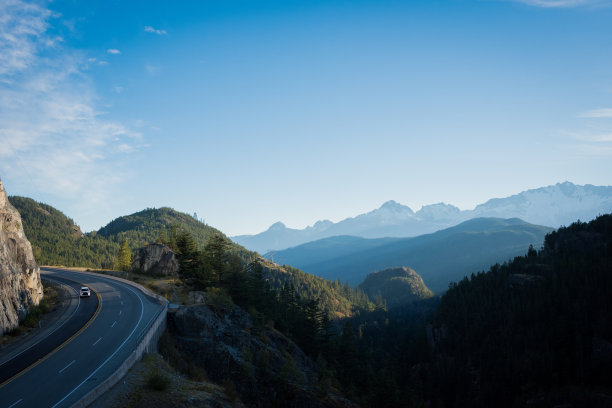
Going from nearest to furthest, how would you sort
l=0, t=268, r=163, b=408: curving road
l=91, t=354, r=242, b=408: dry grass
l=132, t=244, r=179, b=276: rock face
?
l=91, t=354, r=242, b=408: dry grass → l=0, t=268, r=163, b=408: curving road → l=132, t=244, r=179, b=276: rock face

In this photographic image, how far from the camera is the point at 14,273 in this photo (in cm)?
3312

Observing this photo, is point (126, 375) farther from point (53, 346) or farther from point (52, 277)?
point (52, 277)

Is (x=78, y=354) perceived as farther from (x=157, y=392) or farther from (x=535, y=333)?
(x=535, y=333)

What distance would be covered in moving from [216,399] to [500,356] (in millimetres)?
114478

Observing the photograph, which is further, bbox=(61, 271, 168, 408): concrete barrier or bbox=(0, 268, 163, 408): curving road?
bbox=(0, 268, 163, 408): curving road

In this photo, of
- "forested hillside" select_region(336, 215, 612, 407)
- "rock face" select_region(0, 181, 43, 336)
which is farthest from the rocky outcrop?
"forested hillside" select_region(336, 215, 612, 407)

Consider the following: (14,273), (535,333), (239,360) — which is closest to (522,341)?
(535,333)

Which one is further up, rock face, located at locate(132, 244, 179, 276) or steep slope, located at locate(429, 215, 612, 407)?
rock face, located at locate(132, 244, 179, 276)

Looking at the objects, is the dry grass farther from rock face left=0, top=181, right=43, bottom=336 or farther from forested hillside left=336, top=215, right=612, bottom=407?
forested hillside left=336, top=215, right=612, bottom=407

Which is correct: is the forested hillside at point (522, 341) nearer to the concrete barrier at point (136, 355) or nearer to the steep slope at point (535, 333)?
the steep slope at point (535, 333)

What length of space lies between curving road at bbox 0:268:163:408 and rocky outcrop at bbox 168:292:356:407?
14.2 ft

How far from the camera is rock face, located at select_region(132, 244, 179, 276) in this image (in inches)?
2581

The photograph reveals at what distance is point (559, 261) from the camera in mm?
135000

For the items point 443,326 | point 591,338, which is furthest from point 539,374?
point 443,326
